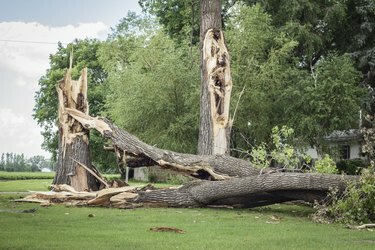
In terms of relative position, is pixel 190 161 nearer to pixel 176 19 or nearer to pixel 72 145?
pixel 72 145

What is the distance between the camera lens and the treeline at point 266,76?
85.5 ft

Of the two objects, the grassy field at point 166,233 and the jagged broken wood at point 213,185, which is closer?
the grassy field at point 166,233

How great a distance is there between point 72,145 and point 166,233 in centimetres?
851

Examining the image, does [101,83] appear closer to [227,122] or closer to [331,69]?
[331,69]

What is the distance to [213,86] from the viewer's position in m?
19.2

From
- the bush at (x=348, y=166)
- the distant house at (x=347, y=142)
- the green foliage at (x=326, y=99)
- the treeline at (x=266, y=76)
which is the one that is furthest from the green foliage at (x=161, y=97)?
the distant house at (x=347, y=142)

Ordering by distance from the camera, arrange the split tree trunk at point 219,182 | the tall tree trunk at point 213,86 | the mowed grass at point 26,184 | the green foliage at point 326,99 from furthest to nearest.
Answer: the green foliage at point 326,99
the mowed grass at point 26,184
the tall tree trunk at point 213,86
the split tree trunk at point 219,182

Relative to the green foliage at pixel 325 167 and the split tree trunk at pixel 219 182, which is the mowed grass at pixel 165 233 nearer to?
the split tree trunk at pixel 219 182

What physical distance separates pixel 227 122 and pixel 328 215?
744 cm

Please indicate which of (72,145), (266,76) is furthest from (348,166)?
(72,145)

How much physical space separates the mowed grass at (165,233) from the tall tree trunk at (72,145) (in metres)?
3.41

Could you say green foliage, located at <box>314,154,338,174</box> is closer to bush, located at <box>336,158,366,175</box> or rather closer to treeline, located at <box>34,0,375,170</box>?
treeline, located at <box>34,0,375,170</box>

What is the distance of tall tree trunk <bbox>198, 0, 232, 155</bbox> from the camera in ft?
62.5

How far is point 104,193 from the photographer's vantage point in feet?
45.9
